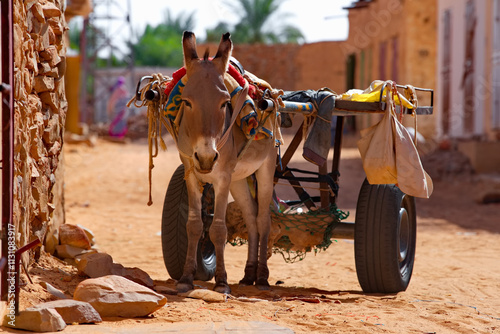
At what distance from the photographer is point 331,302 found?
5.02m

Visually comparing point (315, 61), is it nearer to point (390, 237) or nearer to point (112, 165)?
point (112, 165)

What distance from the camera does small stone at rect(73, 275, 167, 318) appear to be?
4109 mm

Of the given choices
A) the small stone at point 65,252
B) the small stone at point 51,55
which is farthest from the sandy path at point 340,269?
the small stone at point 51,55

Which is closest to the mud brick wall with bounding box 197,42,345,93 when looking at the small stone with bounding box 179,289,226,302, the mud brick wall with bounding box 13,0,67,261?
the mud brick wall with bounding box 13,0,67,261

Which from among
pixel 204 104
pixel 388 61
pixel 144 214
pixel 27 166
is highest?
pixel 388 61

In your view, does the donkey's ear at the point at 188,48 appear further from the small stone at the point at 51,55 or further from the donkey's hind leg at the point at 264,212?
the small stone at the point at 51,55

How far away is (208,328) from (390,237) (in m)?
2.13

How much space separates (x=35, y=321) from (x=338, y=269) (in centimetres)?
407

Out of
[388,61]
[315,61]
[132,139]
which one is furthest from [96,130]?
[388,61]

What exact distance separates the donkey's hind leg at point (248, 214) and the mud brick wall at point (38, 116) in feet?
5.03

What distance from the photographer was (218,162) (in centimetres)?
→ 483

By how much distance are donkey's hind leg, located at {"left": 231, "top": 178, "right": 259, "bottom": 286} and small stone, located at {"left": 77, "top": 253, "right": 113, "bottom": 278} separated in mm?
1101

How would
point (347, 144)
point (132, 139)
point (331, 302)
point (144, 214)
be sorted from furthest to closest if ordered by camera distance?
point (132, 139) < point (347, 144) < point (144, 214) < point (331, 302)

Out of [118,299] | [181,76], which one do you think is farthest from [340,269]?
[118,299]
